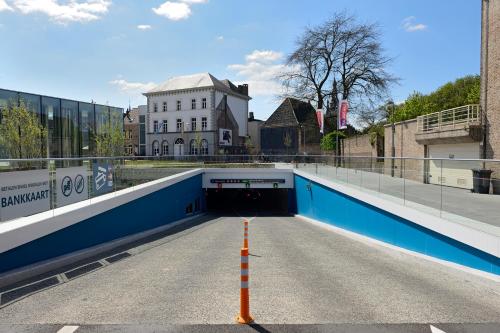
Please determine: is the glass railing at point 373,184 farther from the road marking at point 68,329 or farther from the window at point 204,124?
the window at point 204,124

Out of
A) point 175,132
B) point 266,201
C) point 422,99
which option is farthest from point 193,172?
point 175,132

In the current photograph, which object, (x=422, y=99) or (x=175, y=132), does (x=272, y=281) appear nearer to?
(x=422, y=99)

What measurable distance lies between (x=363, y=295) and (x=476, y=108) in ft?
61.3

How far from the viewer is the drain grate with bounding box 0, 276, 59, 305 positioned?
6.47m

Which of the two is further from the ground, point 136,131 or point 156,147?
point 136,131

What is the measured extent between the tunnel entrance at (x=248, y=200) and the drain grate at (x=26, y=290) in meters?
26.4

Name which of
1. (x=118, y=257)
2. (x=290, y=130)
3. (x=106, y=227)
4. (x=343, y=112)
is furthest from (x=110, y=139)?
(x=290, y=130)

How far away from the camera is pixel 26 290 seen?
688cm

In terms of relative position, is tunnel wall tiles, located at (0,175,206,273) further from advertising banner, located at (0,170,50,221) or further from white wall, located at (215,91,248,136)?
white wall, located at (215,91,248,136)

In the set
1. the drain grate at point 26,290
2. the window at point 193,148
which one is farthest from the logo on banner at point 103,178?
the window at point 193,148

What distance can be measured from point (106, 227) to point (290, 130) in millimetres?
56560

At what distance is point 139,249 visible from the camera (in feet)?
35.6

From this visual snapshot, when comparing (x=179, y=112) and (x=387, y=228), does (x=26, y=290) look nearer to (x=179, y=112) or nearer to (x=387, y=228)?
(x=387, y=228)

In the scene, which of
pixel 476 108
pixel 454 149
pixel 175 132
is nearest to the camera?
pixel 476 108
